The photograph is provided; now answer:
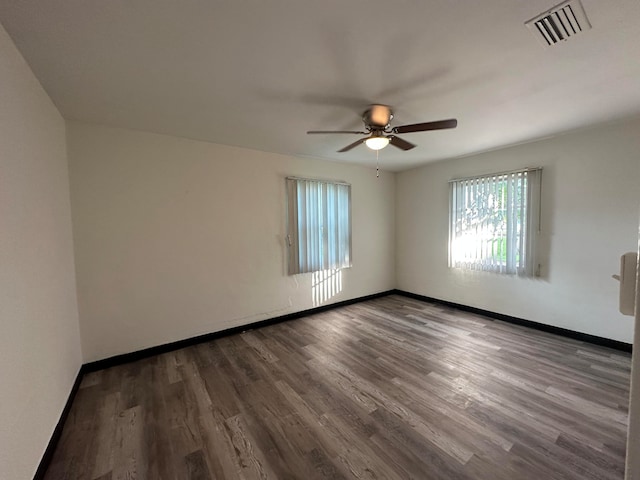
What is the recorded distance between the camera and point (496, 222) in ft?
11.9

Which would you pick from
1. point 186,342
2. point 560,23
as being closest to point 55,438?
point 186,342

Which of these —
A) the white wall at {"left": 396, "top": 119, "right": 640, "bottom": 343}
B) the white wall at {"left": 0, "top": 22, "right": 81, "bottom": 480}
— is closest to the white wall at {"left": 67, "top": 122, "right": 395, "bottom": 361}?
the white wall at {"left": 0, "top": 22, "right": 81, "bottom": 480}

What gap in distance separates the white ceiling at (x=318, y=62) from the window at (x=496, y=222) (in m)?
0.93

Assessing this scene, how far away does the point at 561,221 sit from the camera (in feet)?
10.3

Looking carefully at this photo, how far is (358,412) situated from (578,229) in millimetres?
3271

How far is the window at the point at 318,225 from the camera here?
3822 millimetres

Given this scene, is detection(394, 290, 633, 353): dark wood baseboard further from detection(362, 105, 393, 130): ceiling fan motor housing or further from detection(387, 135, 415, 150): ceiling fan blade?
detection(362, 105, 393, 130): ceiling fan motor housing

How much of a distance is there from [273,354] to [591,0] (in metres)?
3.43

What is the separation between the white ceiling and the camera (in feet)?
4.34

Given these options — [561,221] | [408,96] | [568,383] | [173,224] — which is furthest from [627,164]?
[173,224]

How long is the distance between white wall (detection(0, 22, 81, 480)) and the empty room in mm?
21

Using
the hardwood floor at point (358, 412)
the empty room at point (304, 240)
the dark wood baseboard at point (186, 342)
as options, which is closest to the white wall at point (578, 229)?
the empty room at point (304, 240)

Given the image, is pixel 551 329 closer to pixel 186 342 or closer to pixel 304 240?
pixel 304 240

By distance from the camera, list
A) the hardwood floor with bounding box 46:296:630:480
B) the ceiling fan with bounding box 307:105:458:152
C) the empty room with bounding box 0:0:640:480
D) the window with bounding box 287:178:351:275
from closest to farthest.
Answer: the empty room with bounding box 0:0:640:480, the hardwood floor with bounding box 46:296:630:480, the ceiling fan with bounding box 307:105:458:152, the window with bounding box 287:178:351:275
